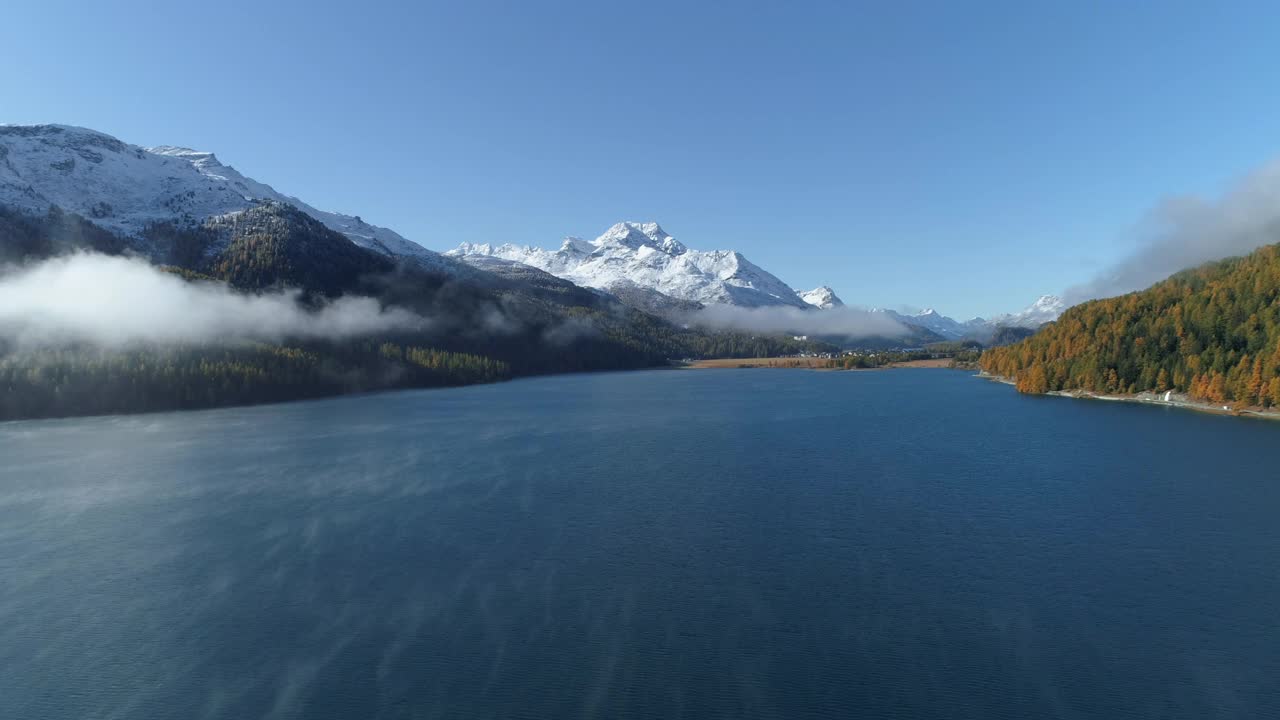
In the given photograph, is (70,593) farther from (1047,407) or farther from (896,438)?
(1047,407)

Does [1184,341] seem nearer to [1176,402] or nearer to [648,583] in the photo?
[1176,402]

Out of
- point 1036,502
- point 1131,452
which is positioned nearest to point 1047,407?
point 1131,452

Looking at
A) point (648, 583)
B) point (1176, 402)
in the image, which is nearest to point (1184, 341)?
point (1176, 402)

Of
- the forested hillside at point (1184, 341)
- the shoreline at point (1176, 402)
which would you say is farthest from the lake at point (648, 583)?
the forested hillside at point (1184, 341)

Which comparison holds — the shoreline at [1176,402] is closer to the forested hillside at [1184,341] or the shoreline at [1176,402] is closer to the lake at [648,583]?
the forested hillside at [1184,341]

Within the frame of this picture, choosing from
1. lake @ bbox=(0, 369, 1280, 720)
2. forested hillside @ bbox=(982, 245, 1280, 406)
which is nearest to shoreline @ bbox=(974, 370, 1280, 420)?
forested hillside @ bbox=(982, 245, 1280, 406)
